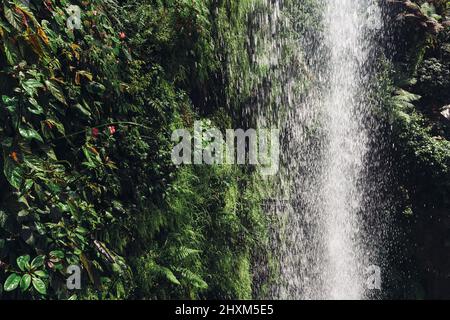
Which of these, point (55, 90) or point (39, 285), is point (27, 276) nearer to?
point (39, 285)

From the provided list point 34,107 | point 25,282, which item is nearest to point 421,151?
point 34,107

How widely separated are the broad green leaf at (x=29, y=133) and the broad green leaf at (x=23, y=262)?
0.65 meters

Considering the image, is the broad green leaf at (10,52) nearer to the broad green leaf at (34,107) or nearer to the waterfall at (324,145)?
the broad green leaf at (34,107)

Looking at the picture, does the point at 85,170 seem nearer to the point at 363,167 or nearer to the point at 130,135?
the point at 130,135

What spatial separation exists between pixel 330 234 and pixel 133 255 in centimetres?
297

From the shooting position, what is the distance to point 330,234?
247 inches

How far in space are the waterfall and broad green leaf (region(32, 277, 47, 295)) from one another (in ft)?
10.1

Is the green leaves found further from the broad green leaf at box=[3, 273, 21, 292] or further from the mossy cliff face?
the mossy cliff face

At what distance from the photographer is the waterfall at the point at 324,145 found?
19.1 feet

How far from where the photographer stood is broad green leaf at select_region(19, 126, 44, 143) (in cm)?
295

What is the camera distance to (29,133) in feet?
9.74

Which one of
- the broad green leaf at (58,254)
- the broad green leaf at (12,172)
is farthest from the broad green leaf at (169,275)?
the broad green leaf at (12,172)

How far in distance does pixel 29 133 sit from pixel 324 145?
13.9ft

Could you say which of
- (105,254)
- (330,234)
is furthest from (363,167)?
(105,254)
